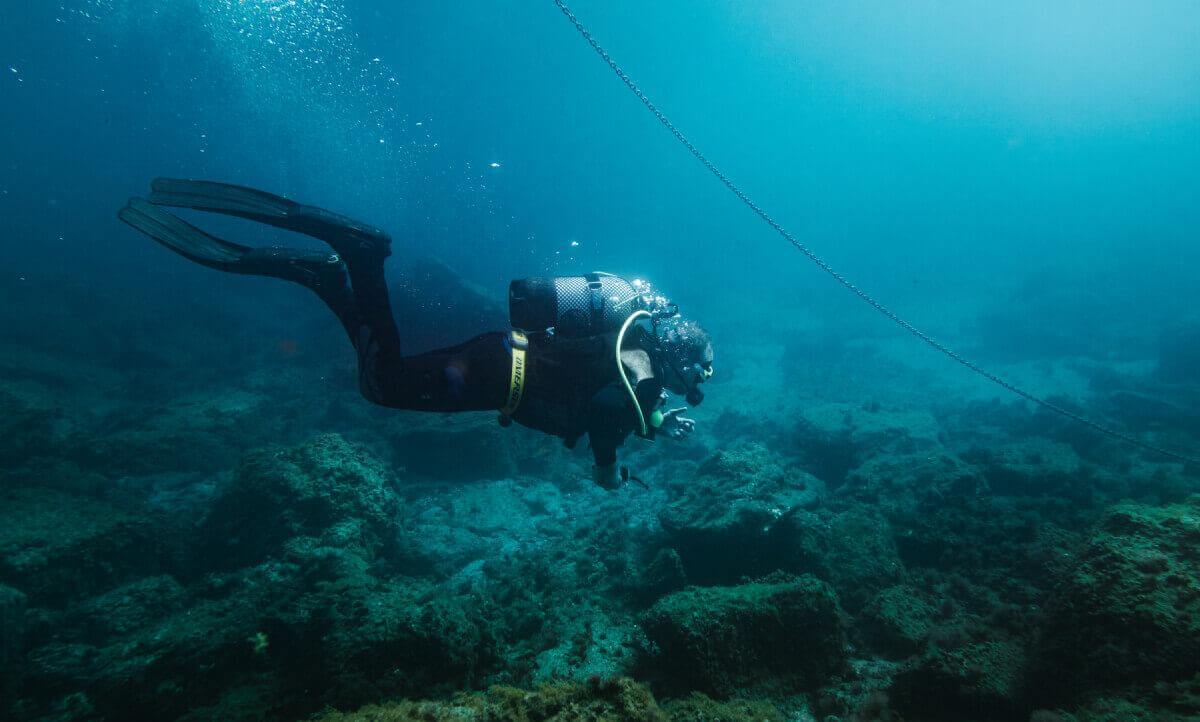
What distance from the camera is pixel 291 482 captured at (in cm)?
696

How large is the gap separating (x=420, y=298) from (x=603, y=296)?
20.3 metres

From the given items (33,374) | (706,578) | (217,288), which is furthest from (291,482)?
(217,288)

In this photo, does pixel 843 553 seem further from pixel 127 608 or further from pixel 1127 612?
pixel 127 608

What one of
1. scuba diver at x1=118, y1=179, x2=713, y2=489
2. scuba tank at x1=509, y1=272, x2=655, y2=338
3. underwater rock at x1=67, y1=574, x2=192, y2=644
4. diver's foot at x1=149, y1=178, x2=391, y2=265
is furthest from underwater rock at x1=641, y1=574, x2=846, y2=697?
underwater rock at x1=67, y1=574, x2=192, y2=644

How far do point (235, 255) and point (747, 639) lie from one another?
5640 millimetres

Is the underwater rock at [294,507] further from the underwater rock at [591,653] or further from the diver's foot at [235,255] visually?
the diver's foot at [235,255]

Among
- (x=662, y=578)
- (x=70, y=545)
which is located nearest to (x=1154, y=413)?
(x=662, y=578)

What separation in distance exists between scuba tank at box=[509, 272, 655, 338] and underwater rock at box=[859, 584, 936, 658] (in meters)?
4.34

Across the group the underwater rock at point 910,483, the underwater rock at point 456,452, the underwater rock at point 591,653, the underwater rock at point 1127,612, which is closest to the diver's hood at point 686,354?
the underwater rock at point 591,653

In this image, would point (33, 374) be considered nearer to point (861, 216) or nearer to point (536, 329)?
point (536, 329)

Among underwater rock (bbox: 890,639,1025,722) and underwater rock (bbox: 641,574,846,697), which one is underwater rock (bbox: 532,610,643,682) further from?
underwater rock (bbox: 890,639,1025,722)

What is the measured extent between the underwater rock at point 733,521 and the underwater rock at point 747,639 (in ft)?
5.88

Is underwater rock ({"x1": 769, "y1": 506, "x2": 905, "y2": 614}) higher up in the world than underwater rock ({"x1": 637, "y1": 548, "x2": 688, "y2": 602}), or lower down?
higher up

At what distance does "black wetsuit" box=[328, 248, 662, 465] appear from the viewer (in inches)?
156
